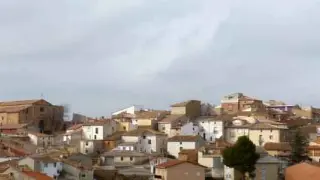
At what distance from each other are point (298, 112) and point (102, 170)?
37051 mm

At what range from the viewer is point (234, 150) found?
1590 inches

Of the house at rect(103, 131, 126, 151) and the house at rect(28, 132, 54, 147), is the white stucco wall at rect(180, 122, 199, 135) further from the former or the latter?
the house at rect(28, 132, 54, 147)

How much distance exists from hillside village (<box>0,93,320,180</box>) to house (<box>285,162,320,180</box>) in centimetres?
8

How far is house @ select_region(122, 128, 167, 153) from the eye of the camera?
180ft

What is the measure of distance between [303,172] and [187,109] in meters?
22.6

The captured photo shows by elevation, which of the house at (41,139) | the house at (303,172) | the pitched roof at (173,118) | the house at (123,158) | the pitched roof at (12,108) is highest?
the pitched roof at (12,108)

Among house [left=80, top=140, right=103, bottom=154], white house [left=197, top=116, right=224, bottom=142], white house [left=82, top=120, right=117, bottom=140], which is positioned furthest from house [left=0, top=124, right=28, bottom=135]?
white house [left=197, top=116, right=224, bottom=142]

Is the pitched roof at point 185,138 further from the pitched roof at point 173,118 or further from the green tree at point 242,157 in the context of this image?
the green tree at point 242,157

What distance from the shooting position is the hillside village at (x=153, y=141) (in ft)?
138

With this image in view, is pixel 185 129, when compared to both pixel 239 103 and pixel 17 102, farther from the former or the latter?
pixel 17 102

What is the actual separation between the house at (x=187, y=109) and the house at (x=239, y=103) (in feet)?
15.6

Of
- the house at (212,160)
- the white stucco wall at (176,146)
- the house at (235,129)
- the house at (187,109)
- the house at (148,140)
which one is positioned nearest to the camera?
the house at (212,160)

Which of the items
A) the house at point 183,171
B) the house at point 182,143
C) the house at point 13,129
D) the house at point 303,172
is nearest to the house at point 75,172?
the house at point 183,171

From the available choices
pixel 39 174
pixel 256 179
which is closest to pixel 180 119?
pixel 256 179
